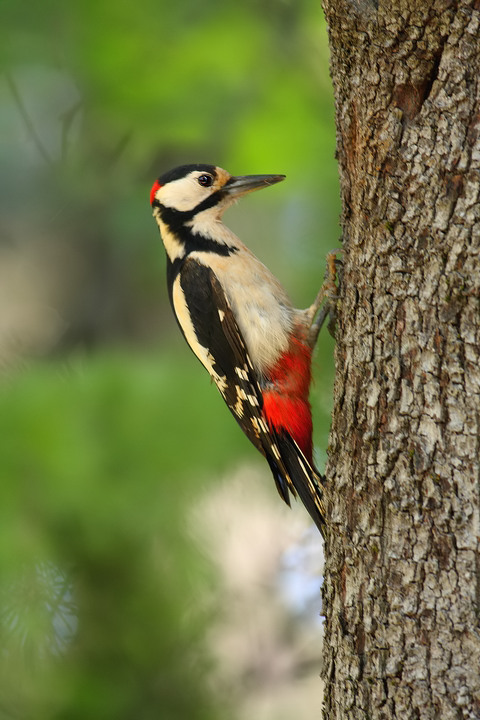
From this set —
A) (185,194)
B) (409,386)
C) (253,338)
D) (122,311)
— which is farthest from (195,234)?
(122,311)

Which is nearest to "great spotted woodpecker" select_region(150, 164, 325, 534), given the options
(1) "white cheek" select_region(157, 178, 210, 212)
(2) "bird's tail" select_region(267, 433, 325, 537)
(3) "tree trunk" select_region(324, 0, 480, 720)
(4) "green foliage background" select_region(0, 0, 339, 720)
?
(2) "bird's tail" select_region(267, 433, 325, 537)

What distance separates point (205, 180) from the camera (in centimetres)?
303

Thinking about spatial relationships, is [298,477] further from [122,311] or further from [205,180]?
[122,311]

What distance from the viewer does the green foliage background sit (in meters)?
3.72

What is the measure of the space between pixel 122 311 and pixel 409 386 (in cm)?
318

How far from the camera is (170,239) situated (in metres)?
3.07

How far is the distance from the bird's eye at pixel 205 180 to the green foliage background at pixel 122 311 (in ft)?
2.50

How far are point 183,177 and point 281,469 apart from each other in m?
1.15

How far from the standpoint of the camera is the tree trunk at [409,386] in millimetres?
1573

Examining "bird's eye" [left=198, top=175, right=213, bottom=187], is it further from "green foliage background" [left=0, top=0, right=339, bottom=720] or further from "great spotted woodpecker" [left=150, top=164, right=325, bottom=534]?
"green foliage background" [left=0, top=0, right=339, bottom=720]

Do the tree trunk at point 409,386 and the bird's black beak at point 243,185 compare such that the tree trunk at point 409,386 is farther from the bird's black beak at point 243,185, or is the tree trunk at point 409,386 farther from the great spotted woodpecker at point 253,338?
the bird's black beak at point 243,185

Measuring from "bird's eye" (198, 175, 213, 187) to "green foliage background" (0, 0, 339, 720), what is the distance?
0.76 m

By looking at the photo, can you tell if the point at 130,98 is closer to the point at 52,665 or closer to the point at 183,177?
the point at 183,177

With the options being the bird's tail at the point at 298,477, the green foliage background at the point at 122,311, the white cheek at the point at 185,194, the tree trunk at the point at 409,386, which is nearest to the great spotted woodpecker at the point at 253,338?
the bird's tail at the point at 298,477
